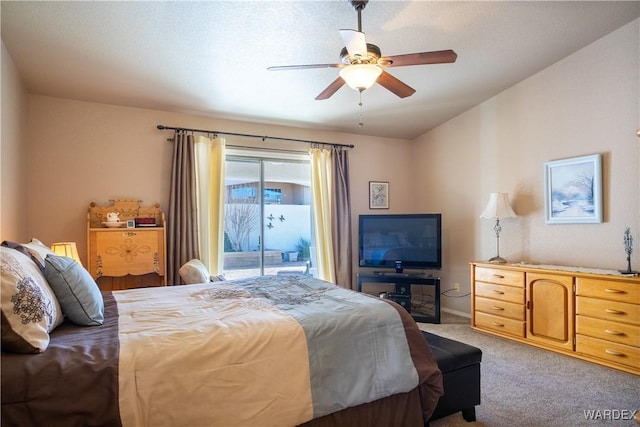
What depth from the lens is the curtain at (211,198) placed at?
13.3 ft

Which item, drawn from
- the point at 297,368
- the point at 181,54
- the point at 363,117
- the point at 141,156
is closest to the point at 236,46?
the point at 181,54

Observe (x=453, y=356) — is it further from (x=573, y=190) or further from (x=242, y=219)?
(x=242, y=219)

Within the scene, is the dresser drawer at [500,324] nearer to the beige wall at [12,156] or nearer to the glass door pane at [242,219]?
the glass door pane at [242,219]

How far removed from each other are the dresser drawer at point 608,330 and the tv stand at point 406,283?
1.49m

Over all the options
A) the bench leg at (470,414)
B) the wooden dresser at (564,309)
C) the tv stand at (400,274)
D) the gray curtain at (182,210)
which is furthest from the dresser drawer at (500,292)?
the gray curtain at (182,210)

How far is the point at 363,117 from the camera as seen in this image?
15.0 ft

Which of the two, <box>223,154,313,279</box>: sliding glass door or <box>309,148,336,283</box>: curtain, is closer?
<box>223,154,313,279</box>: sliding glass door

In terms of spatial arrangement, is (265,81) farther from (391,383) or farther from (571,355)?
(571,355)

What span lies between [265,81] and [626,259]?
3739 mm

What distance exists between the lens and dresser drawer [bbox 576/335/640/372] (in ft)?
8.93

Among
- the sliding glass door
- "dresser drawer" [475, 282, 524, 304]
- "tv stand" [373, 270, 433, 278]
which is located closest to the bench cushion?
"dresser drawer" [475, 282, 524, 304]

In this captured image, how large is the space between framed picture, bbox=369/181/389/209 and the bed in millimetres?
3269

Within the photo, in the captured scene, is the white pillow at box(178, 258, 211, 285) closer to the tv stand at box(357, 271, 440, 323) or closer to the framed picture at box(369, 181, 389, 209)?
the tv stand at box(357, 271, 440, 323)

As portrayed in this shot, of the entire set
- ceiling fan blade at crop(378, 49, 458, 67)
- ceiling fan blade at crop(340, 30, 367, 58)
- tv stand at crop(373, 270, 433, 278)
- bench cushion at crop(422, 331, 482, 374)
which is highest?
ceiling fan blade at crop(340, 30, 367, 58)
